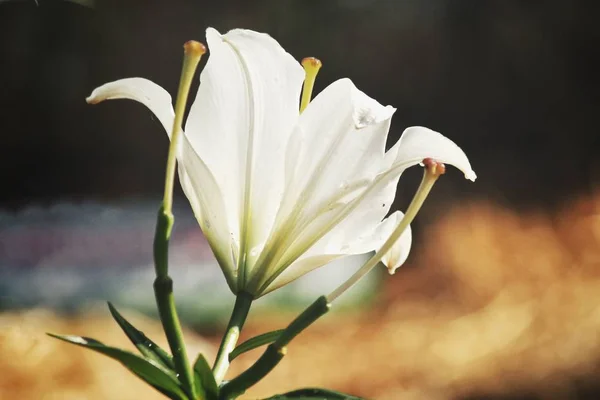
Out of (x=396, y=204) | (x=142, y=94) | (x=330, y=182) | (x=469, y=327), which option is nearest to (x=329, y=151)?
(x=330, y=182)

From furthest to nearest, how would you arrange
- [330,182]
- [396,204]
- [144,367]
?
[396,204]
[330,182]
[144,367]

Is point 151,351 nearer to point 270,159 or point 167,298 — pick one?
point 167,298

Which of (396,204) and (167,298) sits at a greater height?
(396,204)

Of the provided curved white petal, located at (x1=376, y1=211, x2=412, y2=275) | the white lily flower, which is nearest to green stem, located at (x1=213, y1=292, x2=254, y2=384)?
the white lily flower

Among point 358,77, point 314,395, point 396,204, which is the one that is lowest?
point 314,395

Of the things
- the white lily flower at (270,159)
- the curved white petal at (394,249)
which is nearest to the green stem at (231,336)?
the white lily flower at (270,159)

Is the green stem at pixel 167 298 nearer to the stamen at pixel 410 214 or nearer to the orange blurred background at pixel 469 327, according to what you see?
the stamen at pixel 410 214

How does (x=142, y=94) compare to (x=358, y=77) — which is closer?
(x=142, y=94)
